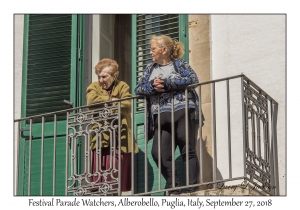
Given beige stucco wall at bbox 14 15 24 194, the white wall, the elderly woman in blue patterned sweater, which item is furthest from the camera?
beige stucco wall at bbox 14 15 24 194

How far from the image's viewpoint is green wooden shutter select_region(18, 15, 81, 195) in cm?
1300

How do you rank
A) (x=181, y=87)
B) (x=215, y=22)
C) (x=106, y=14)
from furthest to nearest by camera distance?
(x=106, y=14) → (x=215, y=22) → (x=181, y=87)

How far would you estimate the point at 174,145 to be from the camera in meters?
12.0

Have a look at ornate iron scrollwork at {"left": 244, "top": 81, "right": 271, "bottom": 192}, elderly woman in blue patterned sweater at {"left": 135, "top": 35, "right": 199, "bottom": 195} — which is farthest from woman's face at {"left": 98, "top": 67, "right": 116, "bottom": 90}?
ornate iron scrollwork at {"left": 244, "top": 81, "right": 271, "bottom": 192}

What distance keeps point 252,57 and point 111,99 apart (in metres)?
1.43

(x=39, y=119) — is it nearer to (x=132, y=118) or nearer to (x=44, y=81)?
(x=44, y=81)

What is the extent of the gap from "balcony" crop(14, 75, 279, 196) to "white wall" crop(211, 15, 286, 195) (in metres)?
0.03

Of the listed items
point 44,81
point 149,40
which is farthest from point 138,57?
point 44,81

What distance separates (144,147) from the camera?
41.7 ft

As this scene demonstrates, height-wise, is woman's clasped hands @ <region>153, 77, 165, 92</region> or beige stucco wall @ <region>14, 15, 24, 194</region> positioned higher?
beige stucco wall @ <region>14, 15, 24, 194</region>

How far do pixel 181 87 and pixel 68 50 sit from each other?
1.95 metres

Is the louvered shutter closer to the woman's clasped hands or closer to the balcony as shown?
the balcony

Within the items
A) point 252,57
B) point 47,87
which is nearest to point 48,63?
point 47,87

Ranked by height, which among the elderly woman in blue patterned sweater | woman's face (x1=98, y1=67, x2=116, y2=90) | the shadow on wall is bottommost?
the shadow on wall
